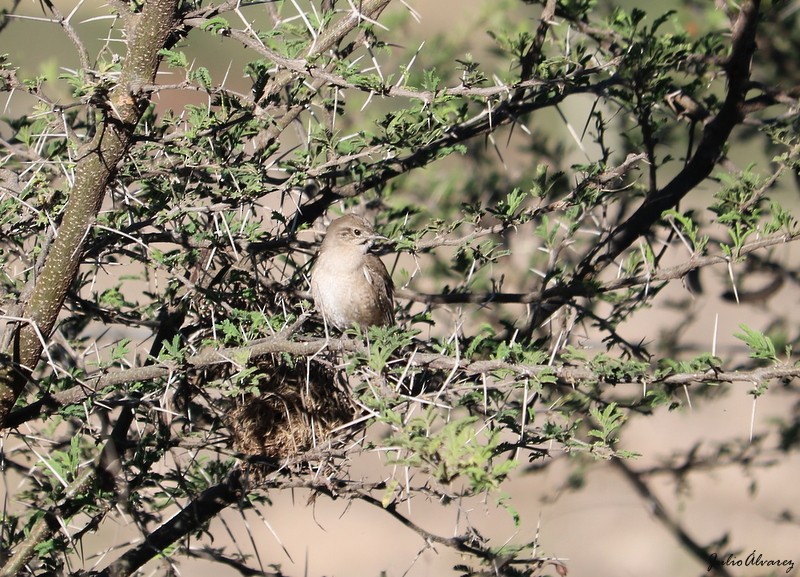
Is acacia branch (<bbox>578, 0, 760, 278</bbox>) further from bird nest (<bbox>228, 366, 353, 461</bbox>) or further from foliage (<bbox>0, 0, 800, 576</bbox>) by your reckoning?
bird nest (<bbox>228, 366, 353, 461</bbox>)

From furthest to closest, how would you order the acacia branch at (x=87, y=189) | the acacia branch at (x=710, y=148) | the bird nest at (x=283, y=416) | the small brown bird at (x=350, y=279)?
the small brown bird at (x=350, y=279) < the acacia branch at (x=710, y=148) < the bird nest at (x=283, y=416) < the acacia branch at (x=87, y=189)

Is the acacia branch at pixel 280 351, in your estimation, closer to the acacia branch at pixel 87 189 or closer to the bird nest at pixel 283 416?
the acacia branch at pixel 87 189

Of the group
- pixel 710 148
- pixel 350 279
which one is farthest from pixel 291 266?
pixel 710 148

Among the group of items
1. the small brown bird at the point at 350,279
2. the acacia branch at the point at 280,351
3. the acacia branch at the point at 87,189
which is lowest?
the acacia branch at the point at 280,351

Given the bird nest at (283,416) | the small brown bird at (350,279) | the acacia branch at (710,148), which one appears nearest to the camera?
the bird nest at (283,416)

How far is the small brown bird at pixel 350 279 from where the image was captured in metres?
5.74

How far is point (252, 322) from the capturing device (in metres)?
4.72

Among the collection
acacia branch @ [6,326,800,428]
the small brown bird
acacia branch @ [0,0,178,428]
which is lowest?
acacia branch @ [6,326,800,428]

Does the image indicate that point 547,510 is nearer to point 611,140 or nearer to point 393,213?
point 611,140

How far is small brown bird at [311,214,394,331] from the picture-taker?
18.8ft

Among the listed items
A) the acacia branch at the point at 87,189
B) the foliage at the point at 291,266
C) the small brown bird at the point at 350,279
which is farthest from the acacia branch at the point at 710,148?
the acacia branch at the point at 87,189

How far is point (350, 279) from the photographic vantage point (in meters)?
6.11

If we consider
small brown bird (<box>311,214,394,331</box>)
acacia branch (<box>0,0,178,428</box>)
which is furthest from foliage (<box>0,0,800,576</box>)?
small brown bird (<box>311,214,394,331</box>)

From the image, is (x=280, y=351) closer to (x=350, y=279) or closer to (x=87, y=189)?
(x=87, y=189)
